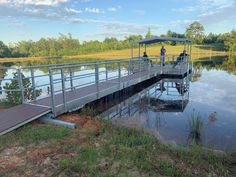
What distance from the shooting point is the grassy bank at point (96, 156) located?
10.5ft

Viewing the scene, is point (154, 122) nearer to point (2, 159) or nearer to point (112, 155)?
point (112, 155)

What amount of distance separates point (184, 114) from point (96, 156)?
4.46m

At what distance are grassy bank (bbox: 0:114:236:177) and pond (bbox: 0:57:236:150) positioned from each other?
3.77 feet

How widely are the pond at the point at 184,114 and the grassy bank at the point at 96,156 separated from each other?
115 cm

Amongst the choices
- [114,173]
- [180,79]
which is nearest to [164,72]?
[180,79]

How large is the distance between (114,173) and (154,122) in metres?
3.53

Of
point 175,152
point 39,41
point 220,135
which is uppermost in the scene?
point 39,41

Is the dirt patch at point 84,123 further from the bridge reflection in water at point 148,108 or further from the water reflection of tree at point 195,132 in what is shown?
the water reflection of tree at point 195,132

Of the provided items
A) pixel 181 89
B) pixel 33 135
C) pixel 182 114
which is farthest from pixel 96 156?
pixel 181 89

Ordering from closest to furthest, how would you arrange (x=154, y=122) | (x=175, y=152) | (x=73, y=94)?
(x=175, y=152), (x=154, y=122), (x=73, y=94)

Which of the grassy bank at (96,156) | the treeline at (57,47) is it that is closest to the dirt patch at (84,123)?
the grassy bank at (96,156)

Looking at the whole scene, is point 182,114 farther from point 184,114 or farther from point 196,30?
point 196,30

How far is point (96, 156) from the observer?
3.58 meters

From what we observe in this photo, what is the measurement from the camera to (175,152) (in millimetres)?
3873
